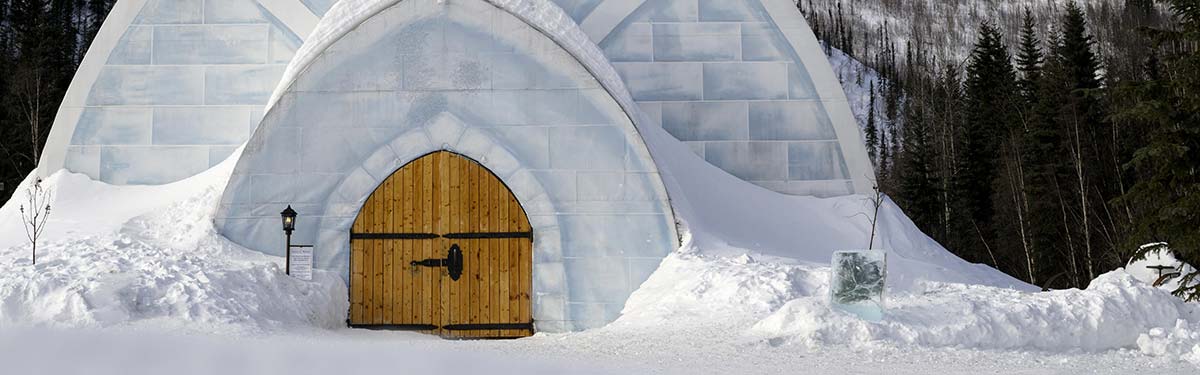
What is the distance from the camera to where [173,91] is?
46.9 ft

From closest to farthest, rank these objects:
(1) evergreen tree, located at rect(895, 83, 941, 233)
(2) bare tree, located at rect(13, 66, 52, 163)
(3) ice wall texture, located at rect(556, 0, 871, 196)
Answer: (3) ice wall texture, located at rect(556, 0, 871, 196), (2) bare tree, located at rect(13, 66, 52, 163), (1) evergreen tree, located at rect(895, 83, 941, 233)

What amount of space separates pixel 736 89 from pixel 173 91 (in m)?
7.64

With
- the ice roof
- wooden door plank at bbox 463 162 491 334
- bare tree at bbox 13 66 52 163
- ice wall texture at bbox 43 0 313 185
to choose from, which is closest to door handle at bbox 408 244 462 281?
wooden door plank at bbox 463 162 491 334

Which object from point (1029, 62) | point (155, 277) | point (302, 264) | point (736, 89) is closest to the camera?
point (155, 277)

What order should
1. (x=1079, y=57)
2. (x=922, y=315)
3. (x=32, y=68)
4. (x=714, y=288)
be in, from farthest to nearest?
(x=32, y=68), (x=1079, y=57), (x=714, y=288), (x=922, y=315)

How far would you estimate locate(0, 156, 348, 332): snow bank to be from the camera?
30.1ft

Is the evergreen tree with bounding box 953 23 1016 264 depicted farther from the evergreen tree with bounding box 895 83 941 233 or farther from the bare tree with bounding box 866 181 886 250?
the bare tree with bounding box 866 181 886 250

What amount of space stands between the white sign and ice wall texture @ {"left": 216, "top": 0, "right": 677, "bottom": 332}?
2.08 feet

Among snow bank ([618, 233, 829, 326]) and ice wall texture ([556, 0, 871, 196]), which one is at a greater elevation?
ice wall texture ([556, 0, 871, 196])

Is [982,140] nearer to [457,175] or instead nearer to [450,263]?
[457,175]

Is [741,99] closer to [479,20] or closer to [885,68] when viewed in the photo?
[479,20]

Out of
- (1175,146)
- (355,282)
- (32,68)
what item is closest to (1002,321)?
(1175,146)

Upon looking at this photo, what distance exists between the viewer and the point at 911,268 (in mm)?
12422

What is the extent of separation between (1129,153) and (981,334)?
2247 cm
